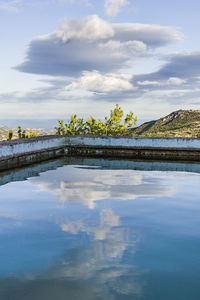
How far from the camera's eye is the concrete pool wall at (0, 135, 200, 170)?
2098cm

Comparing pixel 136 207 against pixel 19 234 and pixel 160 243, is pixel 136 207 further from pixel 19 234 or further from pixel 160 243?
pixel 19 234

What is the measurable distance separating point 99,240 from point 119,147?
1582 centimetres

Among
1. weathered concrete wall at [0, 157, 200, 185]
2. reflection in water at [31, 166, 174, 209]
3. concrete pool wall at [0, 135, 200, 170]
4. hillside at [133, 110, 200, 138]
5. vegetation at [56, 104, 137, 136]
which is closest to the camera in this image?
reflection in water at [31, 166, 174, 209]

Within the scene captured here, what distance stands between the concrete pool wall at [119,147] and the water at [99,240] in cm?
822

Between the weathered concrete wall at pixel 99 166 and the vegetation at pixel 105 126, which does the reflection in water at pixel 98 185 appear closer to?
the weathered concrete wall at pixel 99 166

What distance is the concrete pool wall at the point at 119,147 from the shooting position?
21.0 m

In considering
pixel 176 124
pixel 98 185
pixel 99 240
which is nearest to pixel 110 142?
pixel 98 185

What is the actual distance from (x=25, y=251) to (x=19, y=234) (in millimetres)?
928

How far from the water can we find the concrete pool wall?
27.0 feet

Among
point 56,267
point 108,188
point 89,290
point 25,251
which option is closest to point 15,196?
point 108,188

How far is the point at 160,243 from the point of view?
265 inches

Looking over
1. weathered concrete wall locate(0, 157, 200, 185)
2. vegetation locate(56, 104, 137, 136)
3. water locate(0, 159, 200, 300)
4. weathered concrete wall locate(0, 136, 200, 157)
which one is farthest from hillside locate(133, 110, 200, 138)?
water locate(0, 159, 200, 300)

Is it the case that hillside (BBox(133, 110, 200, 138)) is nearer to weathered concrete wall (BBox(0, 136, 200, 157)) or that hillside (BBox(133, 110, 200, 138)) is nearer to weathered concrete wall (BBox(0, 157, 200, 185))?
weathered concrete wall (BBox(0, 136, 200, 157))

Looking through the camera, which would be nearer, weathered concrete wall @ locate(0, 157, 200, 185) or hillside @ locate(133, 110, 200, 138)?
weathered concrete wall @ locate(0, 157, 200, 185)
